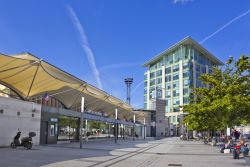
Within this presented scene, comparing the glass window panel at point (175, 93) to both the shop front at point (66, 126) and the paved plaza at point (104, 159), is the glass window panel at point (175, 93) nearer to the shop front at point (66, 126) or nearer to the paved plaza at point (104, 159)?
the shop front at point (66, 126)

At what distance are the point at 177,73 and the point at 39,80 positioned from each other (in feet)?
357

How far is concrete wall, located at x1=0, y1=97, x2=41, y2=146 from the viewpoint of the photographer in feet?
91.1

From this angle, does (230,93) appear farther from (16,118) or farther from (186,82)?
(186,82)

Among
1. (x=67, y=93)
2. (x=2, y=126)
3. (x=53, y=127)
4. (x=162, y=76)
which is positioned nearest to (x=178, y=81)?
(x=162, y=76)

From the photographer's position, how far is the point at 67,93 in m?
46.8

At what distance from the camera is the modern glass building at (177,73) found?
138m

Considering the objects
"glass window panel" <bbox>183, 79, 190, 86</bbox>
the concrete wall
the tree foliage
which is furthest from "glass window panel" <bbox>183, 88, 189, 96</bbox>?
the concrete wall

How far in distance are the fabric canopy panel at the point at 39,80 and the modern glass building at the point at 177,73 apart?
8663 centimetres

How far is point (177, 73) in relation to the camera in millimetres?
141625

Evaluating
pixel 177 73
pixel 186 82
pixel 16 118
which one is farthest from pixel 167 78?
pixel 16 118

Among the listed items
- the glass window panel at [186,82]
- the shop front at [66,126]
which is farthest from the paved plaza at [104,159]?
the glass window panel at [186,82]

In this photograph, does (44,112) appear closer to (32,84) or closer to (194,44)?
(32,84)

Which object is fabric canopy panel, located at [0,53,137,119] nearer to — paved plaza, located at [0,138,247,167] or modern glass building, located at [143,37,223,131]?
paved plaza, located at [0,138,247,167]

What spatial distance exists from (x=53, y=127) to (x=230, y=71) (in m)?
18.5
